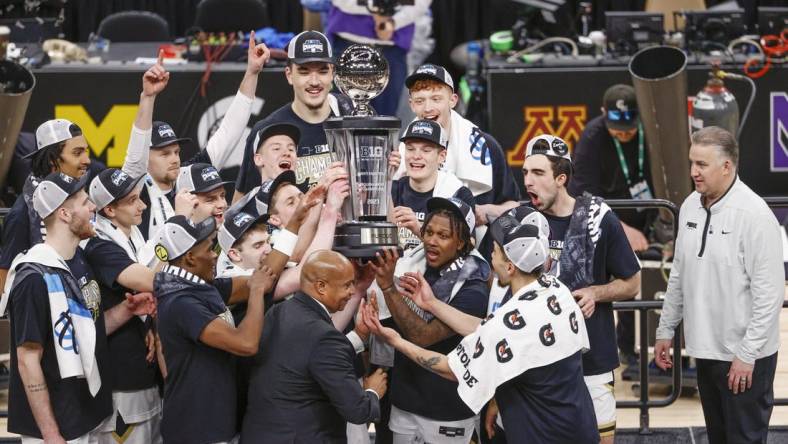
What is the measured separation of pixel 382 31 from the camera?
33.1ft

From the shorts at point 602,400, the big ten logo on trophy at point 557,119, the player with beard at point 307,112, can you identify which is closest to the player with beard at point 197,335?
the player with beard at point 307,112

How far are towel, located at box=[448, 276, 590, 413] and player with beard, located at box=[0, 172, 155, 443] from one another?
1.54 metres

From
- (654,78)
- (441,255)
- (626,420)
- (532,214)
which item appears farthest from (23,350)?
(654,78)

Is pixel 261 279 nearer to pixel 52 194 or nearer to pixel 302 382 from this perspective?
pixel 302 382

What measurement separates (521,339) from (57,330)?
1.85 meters

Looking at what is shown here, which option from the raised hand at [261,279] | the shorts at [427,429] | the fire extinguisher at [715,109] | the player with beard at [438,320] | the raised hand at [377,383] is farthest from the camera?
the fire extinguisher at [715,109]

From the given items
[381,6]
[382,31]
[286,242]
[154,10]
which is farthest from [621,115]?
[154,10]

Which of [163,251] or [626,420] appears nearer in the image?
[163,251]

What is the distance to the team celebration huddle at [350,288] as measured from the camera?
5.14 metres

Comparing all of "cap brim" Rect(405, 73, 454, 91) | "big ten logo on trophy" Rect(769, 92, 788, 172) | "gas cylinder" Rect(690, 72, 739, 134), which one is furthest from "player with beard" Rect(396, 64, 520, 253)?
"big ten logo on trophy" Rect(769, 92, 788, 172)

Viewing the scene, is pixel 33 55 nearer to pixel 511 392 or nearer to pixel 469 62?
pixel 469 62

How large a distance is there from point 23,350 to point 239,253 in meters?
0.95

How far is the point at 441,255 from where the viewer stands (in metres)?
5.65

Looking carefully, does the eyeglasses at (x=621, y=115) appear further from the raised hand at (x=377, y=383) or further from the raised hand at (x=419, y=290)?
A: the raised hand at (x=377, y=383)
